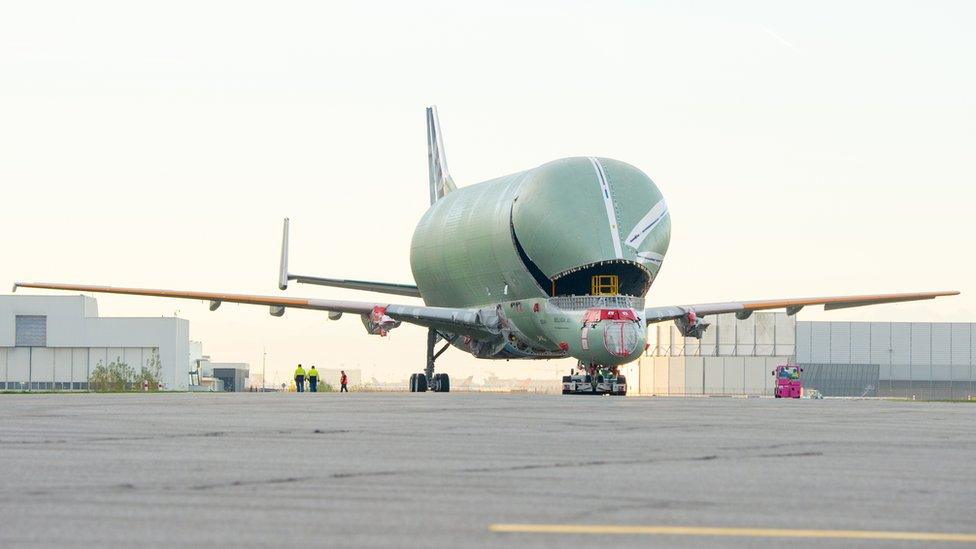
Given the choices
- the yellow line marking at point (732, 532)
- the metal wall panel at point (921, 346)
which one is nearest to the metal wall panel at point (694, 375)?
the metal wall panel at point (921, 346)

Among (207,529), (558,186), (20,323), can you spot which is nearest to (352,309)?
(558,186)

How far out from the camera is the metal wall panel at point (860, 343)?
114 meters

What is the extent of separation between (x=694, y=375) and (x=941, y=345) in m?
21.1

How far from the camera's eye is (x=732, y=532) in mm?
7109

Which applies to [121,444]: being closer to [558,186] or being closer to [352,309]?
[558,186]

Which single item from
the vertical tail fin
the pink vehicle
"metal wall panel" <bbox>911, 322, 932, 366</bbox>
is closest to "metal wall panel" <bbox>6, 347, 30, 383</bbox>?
"metal wall panel" <bbox>911, 322, 932, 366</bbox>

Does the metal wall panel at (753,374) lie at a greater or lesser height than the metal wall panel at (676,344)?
lesser

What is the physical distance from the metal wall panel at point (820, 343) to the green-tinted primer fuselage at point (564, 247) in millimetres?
71596

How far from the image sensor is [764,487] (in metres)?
9.43

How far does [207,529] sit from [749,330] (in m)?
106

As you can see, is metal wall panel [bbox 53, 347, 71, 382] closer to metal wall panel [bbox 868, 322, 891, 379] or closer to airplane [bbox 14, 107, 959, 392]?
metal wall panel [bbox 868, 322, 891, 379]

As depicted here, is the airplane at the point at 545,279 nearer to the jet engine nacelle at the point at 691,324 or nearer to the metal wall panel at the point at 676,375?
the jet engine nacelle at the point at 691,324

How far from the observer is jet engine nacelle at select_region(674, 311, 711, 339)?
150 ft

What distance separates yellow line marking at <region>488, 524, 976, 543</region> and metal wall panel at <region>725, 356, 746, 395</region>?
336 feet
